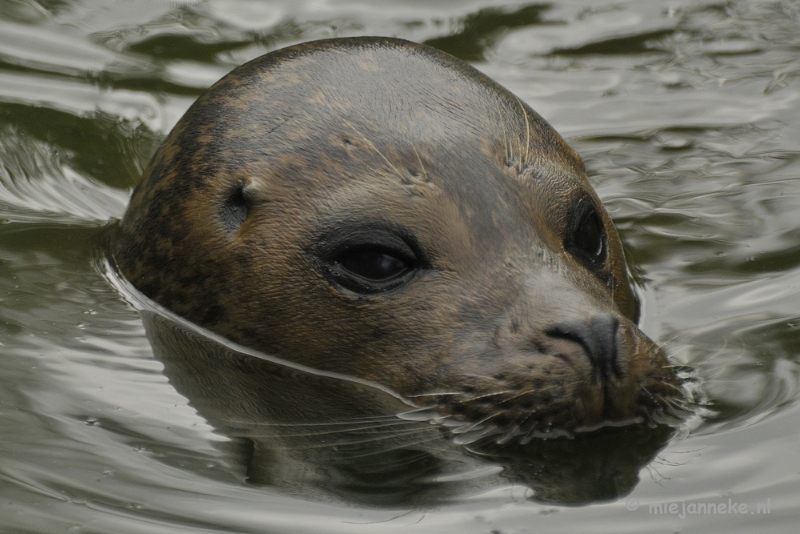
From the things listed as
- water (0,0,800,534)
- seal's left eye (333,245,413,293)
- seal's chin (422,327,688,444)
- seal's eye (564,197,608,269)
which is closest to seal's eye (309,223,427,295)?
seal's left eye (333,245,413,293)

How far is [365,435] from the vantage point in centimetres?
414

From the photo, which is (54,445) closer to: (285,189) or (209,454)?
(209,454)

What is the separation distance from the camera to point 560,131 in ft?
24.2

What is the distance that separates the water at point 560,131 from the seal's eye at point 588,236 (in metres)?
0.48

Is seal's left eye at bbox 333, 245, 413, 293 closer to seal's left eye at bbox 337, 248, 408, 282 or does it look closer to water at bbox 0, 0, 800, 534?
seal's left eye at bbox 337, 248, 408, 282

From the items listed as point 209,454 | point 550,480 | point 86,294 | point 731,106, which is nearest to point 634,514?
point 550,480

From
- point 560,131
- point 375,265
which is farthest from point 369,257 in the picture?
point 560,131

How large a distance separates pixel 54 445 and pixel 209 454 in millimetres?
508

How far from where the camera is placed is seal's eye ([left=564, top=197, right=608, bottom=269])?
4.59 metres

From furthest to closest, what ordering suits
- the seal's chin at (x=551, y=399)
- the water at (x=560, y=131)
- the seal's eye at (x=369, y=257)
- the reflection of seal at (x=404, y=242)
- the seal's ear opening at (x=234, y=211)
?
1. the seal's ear opening at (x=234, y=211)
2. the seal's eye at (x=369, y=257)
3. the reflection of seal at (x=404, y=242)
4. the seal's chin at (x=551, y=399)
5. the water at (x=560, y=131)

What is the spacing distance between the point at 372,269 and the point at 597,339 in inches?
35.2

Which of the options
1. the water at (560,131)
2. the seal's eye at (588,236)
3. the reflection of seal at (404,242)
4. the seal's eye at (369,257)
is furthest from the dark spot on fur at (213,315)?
the seal's eye at (588,236)

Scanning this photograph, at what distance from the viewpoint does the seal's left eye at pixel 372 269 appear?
14.3 ft

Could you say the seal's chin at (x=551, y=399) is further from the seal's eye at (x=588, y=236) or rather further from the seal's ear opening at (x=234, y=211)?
the seal's ear opening at (x=234, y=211)
